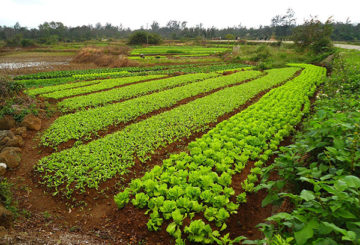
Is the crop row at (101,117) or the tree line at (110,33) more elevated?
the tree line at (110,33)

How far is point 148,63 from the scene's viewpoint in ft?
109

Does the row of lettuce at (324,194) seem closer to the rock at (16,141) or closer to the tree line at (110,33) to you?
the rock at (16,141)

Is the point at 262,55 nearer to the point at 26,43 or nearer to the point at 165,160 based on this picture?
the point at 165,160

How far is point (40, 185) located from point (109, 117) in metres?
4.58

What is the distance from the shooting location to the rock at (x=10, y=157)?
21.5 ft

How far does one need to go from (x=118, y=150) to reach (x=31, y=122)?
16.0ft

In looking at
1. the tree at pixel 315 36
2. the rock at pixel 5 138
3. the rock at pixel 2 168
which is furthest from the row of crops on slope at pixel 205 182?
the tree at pixel 315 36

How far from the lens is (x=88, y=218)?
15.9 feet

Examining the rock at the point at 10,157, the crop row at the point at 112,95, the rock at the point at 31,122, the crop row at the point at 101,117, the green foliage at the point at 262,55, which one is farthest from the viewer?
the green foliage at the point at 262,55

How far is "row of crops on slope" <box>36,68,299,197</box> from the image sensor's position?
583cm

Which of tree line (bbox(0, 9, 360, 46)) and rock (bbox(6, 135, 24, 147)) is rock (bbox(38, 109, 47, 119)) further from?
tree line (bbox(0, 9, 360, 46))

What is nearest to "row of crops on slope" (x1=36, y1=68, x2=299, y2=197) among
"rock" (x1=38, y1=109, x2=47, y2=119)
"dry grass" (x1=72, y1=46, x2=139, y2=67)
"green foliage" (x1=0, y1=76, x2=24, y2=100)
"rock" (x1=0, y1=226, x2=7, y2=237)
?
"rock" (x1=0, y1=226, x2=7, y2=237)

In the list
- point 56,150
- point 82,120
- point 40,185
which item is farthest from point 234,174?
point 82,120

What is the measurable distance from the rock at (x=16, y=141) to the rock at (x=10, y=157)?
0.52 metres
